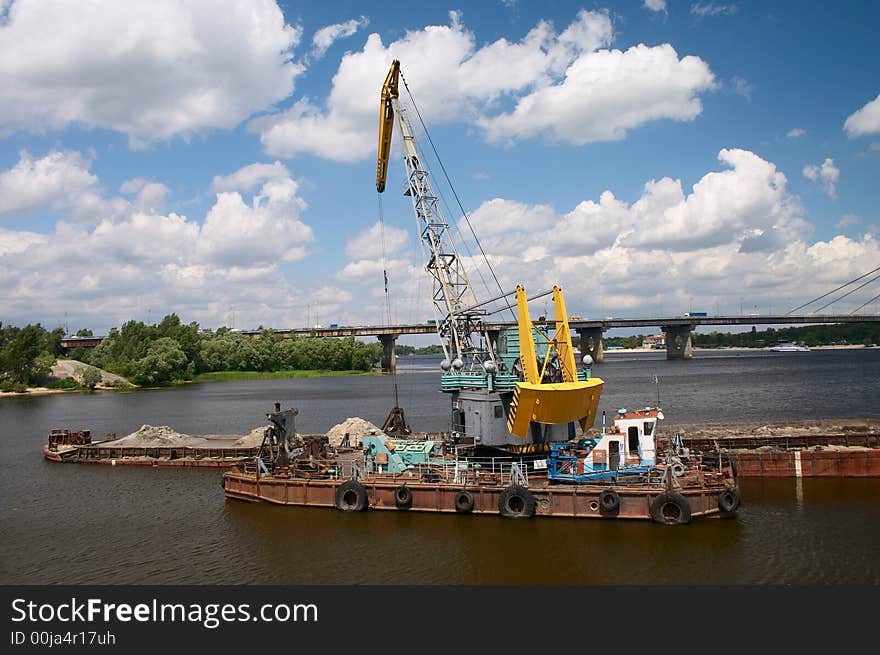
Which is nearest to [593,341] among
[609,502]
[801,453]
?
[801,453]

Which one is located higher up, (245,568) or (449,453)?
(449,453)

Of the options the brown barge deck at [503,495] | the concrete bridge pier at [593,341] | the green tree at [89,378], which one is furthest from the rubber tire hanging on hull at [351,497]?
the concrete bridge pier at [593,341]

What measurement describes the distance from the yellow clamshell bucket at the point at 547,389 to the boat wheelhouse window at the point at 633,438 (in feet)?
6.43

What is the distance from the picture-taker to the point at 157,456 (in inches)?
1412

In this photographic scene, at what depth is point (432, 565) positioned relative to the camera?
18.5 m

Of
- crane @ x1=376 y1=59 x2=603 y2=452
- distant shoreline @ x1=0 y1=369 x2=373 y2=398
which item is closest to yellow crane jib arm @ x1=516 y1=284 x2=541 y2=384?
crane @ x1=376 y1=59 x2=603 y2=452

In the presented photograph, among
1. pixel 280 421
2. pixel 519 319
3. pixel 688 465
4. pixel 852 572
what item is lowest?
pixel 852 572

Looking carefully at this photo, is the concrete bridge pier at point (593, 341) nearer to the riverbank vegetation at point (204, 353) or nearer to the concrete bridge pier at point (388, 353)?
the concrete bridge pier at point (388, 353)

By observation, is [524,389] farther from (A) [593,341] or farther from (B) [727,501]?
(A) [593,341]

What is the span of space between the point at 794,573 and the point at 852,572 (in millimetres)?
1642

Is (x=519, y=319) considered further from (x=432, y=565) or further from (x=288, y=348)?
(x=288, y=348)

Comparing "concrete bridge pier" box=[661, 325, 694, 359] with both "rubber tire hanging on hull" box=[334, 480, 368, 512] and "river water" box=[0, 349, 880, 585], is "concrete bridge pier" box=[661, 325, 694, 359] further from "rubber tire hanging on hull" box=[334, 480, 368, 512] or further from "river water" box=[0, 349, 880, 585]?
"rubber tire hanging on hull" box=[334, 480, 368, 512]

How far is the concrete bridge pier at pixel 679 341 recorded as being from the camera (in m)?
164

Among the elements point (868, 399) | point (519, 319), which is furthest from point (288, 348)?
point (519, 319)
